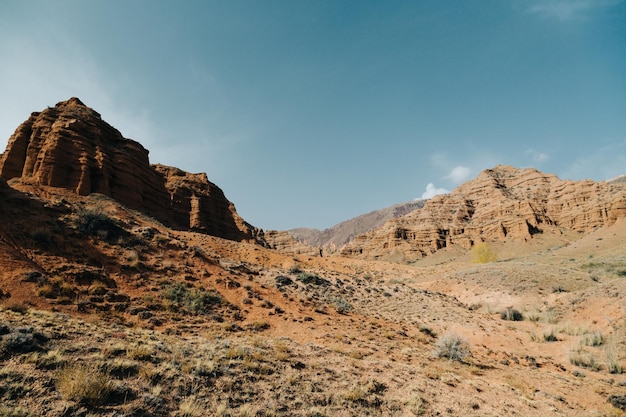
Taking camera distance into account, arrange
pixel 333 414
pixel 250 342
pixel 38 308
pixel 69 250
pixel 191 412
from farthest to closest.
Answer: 1. pixel 69 250
2. pixel 250 342
3. pixel 38 308
4. pixel 333 414
5. pixel 191 412

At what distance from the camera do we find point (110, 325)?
10.7 metres

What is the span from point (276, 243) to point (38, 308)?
274ft

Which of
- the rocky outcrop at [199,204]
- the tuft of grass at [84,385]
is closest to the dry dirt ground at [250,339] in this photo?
the tuft of grass at [84,385]

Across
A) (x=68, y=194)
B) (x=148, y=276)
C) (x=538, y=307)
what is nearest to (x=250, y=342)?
(x=148, y=276)

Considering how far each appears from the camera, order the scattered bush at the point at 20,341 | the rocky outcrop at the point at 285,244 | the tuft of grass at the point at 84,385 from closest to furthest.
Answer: the tuft of grass at the point at 84,385 < the scattered bush at the point at 20,341 < the rocky outcrop at the point at 285,244

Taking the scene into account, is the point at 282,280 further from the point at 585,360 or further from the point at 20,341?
the point at 585,360

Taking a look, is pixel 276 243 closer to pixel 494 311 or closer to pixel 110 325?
pixel 494 311

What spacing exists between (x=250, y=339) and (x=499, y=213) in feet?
364

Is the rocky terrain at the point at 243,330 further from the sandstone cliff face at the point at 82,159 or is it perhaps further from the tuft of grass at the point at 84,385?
the sandstone cliff face at the point at 82,159

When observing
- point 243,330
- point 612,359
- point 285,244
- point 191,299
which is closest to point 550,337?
point 612,359

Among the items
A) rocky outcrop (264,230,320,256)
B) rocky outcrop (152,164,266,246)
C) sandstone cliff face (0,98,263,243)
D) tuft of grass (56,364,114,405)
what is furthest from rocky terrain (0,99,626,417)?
rocky outcrop (264,230,320,256)

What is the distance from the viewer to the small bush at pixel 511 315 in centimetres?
2230

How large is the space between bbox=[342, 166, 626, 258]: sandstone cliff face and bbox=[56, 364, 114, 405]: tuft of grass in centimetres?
9763

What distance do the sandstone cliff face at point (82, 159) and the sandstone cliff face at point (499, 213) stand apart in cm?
8535
